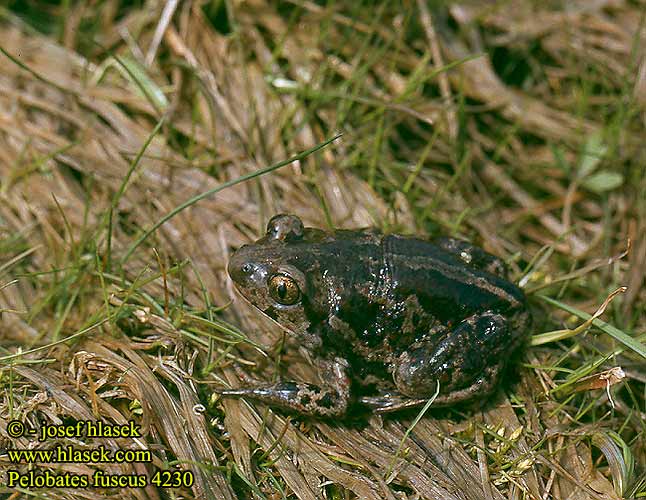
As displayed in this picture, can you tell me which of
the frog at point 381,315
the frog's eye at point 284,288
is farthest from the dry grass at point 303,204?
the frog's eye at point 284,288

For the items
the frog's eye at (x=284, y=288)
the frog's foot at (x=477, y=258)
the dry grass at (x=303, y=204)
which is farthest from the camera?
the frog's foot at (x=477, y=258)

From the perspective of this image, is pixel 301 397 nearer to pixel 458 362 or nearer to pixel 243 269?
pixel 243 269

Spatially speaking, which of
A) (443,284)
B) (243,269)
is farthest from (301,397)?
(443,284)

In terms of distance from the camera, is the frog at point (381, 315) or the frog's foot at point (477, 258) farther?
the frog's foot at point (477, 258)

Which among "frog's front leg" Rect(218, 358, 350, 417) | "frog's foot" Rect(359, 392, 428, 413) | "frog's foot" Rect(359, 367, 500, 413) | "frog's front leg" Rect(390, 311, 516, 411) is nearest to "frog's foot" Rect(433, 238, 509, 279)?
"frog's front leg" Rect(390, 311, 516, 411)

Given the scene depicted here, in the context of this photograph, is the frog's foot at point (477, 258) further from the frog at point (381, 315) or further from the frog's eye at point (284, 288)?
the frog's eye at point (284, 288)

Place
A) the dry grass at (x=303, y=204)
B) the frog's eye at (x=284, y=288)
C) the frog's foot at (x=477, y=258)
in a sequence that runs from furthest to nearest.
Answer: the frog's foot at (x=477, y=258) → the frog's eye at (x=284, y=288) → the dry grass at (x=303, y=204)

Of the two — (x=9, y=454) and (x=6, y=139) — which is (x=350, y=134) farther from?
(x=9, y=454)
